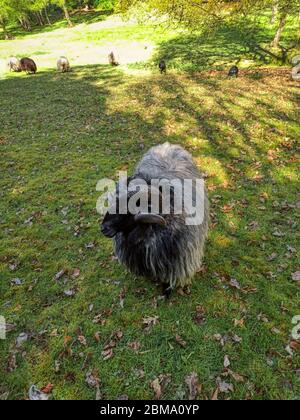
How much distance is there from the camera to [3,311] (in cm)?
577

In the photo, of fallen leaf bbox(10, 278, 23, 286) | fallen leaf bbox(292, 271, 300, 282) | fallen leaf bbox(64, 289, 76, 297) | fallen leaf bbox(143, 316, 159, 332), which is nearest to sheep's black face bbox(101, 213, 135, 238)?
fallen leaf bbox(143, 316, 159, 332)

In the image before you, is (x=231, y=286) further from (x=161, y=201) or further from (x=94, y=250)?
(x=94, y=250)

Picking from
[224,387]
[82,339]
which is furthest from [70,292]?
[224,387]

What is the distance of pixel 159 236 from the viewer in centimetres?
461

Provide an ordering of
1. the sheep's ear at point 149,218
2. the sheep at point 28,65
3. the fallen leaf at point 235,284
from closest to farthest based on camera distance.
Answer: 1. the sheep's ear at point 149,218
2. the fallen leaf at point 235,284
3. the sheep at point 28,65

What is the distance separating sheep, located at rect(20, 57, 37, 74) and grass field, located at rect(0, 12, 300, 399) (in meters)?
13.6

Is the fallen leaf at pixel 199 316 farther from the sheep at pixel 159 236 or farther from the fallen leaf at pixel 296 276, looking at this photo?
the fallen leaf at pixel 296 276

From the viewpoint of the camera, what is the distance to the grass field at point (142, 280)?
4.65 meters

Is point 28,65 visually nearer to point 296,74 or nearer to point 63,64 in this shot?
point 63,64

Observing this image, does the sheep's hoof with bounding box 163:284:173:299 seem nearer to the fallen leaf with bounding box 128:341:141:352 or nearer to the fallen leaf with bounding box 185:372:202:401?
the fallen leaf with bounding box 128:341:141:352

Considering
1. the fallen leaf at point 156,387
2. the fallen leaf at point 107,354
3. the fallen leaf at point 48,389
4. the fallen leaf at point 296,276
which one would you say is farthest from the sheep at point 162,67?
the fallen leaf at point 48,389

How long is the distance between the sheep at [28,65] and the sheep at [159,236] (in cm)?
2474

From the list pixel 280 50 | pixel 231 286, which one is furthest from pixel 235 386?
pixel 280 50

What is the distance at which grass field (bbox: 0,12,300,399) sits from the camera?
4648 millimetres
